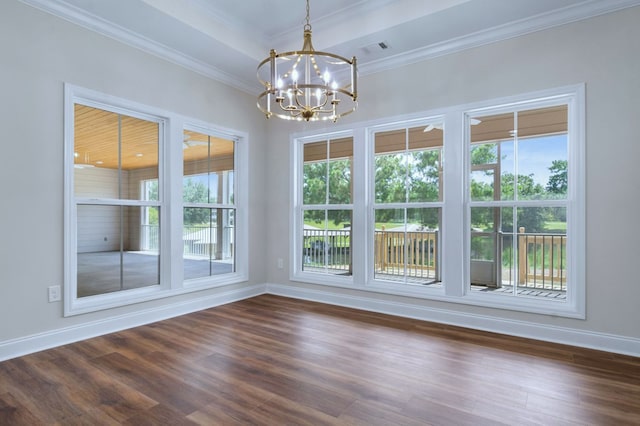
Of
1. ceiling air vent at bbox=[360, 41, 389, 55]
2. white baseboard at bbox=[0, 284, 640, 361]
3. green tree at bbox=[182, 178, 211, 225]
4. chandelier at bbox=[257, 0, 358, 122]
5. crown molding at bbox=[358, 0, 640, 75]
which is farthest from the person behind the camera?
green tree at bbox=[182, 178, 211, 225]

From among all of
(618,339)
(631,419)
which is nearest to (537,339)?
(618,339)

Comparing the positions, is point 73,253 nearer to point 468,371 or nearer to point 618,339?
point 468,371

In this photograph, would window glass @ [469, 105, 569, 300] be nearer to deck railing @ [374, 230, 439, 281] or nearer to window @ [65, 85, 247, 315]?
deck railing @ [374, 230, 439, 281]

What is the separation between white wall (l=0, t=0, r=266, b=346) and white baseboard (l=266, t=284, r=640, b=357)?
89.3 inches

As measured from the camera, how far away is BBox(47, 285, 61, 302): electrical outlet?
2891 millimetres

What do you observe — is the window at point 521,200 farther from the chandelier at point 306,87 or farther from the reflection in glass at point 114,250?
the reflection in glass at point 114,250

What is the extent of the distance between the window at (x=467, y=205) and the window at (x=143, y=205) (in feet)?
4.23

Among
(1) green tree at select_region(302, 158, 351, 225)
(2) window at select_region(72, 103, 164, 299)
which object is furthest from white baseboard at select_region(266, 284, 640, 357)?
(2) window at select_region(72, 103, 164, 299)

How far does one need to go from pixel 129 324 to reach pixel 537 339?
3.83m

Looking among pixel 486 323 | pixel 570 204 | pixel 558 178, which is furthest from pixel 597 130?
pixel 486 323

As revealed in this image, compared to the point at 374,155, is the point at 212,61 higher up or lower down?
higher up

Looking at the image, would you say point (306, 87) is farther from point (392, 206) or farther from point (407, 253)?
point (407, 253)

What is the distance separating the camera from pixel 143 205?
3.64 meters

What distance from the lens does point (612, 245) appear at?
2.88 m
